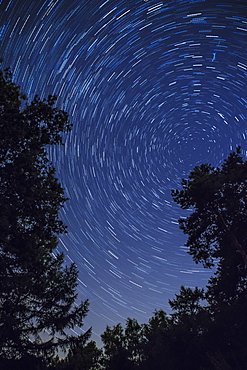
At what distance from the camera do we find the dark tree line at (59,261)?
772 cm

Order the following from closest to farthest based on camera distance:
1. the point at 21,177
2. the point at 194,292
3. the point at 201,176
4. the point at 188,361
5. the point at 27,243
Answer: the point at 27,243 < the point at 21,177 < the point at 188,361 < the point at 201,176 < the point at 194,292

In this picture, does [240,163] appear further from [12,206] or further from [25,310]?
[25,310]

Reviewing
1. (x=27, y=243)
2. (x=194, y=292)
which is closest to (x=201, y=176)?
(x=194, y=292)

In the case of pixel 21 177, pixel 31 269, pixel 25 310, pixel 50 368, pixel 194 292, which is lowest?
pixel 50 368

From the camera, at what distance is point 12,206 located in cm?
777

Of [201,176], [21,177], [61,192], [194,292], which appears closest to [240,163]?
[201,176]

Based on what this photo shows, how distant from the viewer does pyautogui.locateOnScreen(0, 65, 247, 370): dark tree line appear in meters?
7.72

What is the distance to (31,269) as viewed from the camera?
8.27 meters

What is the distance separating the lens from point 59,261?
10.5m

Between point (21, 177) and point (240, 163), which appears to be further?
point (240, 163)

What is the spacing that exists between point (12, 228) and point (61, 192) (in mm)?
2208

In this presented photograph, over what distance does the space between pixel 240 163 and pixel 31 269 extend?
1221 cm

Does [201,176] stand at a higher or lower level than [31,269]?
higher

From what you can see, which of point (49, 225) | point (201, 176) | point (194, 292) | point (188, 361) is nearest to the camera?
point (49, 225)
